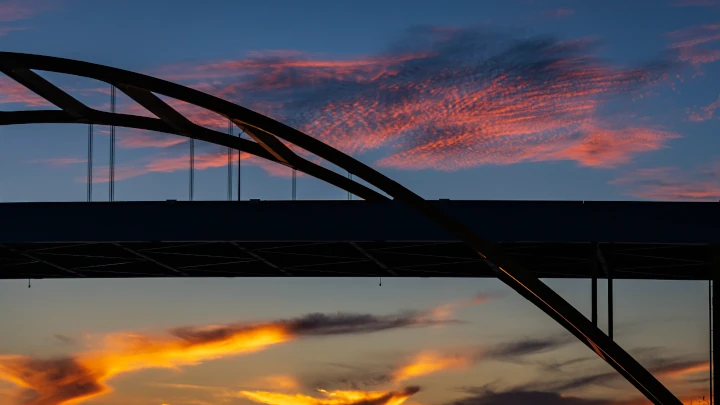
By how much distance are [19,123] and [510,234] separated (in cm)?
2257

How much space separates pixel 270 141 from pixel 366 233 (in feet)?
33.0

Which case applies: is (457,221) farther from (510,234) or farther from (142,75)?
(142,75)

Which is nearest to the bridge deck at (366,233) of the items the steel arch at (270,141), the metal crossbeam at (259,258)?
the metal crossbeam at (259,258)

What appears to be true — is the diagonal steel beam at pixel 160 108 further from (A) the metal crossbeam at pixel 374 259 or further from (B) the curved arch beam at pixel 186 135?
(A) the metal crossbeam at pixel 374 259

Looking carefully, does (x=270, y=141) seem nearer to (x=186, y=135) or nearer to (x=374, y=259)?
(x=186, y=135)

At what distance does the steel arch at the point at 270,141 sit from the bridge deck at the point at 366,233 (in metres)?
1.57

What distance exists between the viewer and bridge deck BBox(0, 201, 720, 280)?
37.2 meters

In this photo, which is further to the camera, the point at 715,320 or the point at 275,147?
the point at 275,147

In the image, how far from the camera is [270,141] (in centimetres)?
4762

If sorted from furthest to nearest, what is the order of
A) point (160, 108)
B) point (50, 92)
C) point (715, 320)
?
point (50, 92) → point (160, 108) → point (715, 320)

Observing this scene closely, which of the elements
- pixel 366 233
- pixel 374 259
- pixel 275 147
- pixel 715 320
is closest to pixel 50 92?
pixel 275 147

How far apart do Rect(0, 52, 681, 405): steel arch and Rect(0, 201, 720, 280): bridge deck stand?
1.57 meters

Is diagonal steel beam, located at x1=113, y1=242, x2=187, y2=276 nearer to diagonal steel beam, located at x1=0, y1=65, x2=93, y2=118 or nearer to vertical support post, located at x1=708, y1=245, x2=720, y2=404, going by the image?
diagonal steel beam, located at x1=0, y1=65, x2=93, y2=118

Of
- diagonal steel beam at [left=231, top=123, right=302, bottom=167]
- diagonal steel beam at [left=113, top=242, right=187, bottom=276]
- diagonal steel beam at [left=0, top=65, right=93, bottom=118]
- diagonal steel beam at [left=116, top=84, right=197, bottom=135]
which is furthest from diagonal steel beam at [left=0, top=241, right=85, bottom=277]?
diagonal steel beam at [left=231, top=123, right=302, bottom=167]
